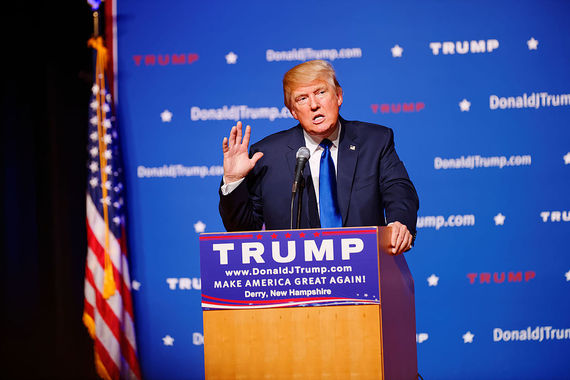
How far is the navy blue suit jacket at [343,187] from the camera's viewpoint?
2.42 metres

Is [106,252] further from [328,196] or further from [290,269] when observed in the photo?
[290,269]

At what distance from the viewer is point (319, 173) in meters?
2.49

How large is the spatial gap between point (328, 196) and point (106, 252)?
2.04 m

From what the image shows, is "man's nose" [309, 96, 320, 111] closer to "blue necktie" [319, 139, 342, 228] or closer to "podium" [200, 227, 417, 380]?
"blue necktie" [319, 139, 342, 228]

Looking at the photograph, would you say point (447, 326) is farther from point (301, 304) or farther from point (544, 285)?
point (301, 304)

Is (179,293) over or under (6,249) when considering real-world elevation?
under

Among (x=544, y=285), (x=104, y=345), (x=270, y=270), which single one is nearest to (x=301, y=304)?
(x=270, y=270)

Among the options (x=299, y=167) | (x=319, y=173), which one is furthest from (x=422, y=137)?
(x=299, y=167)

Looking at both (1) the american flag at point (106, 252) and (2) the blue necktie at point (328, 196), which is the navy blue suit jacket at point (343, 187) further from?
(1) the american flag at point (106, 252)

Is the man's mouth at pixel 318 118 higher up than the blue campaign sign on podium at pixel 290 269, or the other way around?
the man's mouth at pixel 318 118

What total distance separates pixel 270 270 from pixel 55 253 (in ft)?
9.75

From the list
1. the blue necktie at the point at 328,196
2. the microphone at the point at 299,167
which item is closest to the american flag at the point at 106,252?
the blue necktie at the point at 328,196

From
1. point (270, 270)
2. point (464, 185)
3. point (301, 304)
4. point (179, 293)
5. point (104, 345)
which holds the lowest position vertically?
point (104, 345)

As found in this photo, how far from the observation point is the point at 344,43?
3996 mm
